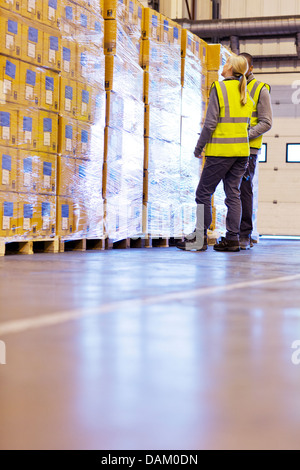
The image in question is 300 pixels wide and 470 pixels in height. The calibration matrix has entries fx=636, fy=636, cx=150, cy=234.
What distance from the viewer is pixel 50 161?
5.70 metres

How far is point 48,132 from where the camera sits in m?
5.68

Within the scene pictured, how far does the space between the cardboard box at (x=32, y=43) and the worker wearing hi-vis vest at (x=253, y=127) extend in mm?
2281

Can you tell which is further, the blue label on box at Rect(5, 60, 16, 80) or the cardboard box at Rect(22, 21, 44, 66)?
the cardboard box at Rect(22, 21, 44, 66)

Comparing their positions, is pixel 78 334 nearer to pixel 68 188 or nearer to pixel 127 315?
pixel 127 315

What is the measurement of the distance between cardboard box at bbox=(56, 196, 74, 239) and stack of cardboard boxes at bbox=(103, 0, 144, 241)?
0.57 m

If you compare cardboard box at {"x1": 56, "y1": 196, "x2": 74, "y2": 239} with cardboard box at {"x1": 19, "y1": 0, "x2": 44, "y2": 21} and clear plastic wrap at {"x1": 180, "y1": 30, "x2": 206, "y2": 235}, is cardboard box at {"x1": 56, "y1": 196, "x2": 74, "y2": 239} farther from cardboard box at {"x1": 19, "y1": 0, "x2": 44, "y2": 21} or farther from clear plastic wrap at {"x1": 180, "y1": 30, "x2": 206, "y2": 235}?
clear plastic wrap at {"x1": 180, "y1": 30, "x2": 206, "y2": 235}

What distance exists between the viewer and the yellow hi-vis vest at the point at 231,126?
6117 mm

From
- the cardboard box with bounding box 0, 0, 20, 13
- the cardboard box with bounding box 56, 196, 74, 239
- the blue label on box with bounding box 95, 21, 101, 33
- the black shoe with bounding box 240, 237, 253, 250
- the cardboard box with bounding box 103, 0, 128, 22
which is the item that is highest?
the cardboard box with bounding box 103, 0, 128, 22

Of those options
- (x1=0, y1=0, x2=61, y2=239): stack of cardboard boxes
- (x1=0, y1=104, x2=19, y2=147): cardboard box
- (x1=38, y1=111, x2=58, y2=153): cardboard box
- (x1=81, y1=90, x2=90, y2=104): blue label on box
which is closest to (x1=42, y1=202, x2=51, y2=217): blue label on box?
(x1=0, y1=0, x2=61, y2=239): stack of cardboard boxes

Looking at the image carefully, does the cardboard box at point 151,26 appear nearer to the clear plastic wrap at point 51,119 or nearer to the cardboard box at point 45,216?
the clear plastic wrap at point 51,119

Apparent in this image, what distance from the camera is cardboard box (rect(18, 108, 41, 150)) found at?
5345 mm

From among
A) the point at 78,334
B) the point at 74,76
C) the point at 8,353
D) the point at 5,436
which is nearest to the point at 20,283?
the point at 78,334

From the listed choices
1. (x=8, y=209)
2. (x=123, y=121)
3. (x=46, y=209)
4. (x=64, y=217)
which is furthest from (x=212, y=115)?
(x=8, y=209)

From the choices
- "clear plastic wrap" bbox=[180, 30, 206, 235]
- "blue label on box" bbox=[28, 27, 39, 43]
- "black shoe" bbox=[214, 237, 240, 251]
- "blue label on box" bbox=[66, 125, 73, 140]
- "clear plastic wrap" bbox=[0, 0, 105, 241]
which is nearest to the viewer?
"clear plastic wrap" bbox=[0, 0, 105, 241]
